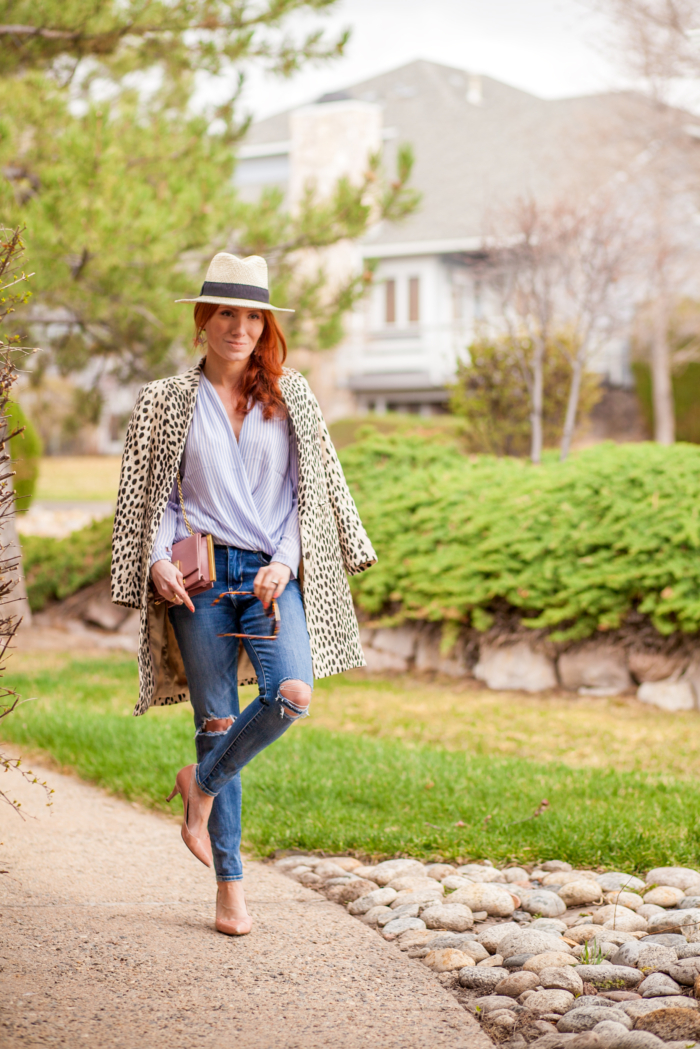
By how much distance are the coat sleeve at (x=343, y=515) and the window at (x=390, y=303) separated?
24.6 m

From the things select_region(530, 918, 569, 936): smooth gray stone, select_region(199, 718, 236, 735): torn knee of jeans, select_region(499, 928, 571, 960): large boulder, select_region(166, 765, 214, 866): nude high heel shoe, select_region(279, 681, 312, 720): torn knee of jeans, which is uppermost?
select_region(279, 681, 312, 720): torn knee of jeans

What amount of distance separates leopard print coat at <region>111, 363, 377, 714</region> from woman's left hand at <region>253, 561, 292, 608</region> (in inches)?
6.1

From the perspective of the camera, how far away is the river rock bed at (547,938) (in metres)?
2.76

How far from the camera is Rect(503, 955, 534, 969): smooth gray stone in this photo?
126 inches

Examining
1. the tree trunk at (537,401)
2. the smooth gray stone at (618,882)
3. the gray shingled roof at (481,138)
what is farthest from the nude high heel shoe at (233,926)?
the gray shingled roof at (481,138)

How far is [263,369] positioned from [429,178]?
2640cm

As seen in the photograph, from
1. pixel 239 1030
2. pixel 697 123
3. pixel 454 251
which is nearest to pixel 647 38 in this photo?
pixel 697 123

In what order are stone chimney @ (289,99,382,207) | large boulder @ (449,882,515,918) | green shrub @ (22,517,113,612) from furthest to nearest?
stone chimney @ (289,99,382,207) → green shrub @ (22,517,113,612) → large boulder @ (449,882,515,918)

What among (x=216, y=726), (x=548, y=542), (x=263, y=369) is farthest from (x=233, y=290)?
(x=548, y=542)

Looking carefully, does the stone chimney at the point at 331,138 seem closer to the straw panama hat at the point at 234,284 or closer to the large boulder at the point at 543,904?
the straw panama hat at the point at 234,284

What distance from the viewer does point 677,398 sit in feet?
82.9

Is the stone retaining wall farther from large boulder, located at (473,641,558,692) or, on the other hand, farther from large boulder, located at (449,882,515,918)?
large boulder, located at (449,882,515,918)

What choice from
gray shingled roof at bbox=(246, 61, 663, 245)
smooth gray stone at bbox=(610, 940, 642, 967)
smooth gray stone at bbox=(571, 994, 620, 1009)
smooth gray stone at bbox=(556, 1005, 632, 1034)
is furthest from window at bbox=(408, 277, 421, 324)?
smooth gray stone at bbox=(556, 1005, 632, 1034)

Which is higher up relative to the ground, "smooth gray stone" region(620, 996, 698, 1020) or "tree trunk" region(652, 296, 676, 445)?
"tree trunk" region(652, 296, 676, 445)
